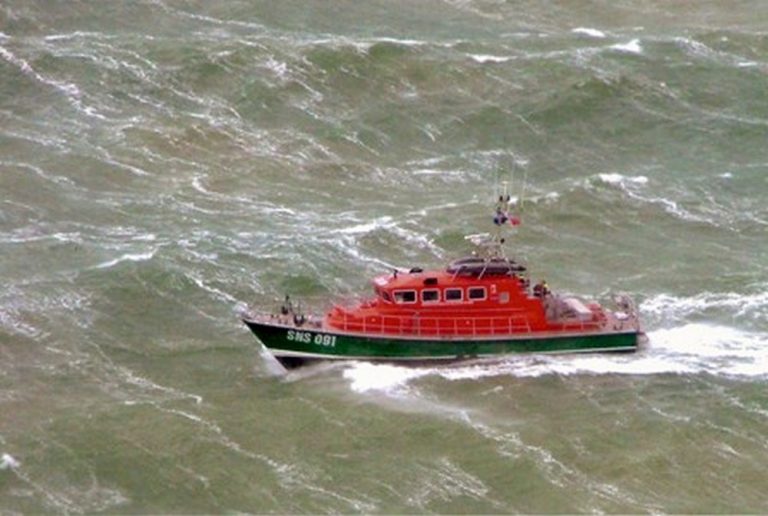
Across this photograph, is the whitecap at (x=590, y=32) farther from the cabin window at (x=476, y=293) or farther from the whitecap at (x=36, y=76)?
the cabin window at (x=476, y=293)

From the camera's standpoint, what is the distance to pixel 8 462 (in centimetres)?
8400

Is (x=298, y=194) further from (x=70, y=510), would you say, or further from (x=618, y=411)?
(x=70, y=510)

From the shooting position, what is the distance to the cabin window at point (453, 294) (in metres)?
95.1

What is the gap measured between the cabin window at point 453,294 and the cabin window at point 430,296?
0.39 metres

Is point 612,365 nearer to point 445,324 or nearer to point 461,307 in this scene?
point 461,307

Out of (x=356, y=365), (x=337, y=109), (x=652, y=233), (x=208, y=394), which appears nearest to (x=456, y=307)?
(x=356, y=365)

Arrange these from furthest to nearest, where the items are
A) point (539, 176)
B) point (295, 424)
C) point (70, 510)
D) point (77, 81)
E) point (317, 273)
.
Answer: point (77, 81), point (539, 176), point (317, 273), point (295, 424), point (70, 510)

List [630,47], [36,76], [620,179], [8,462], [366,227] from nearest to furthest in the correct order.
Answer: [8,462], [366,227], [620,179], [36,76], [630,47]

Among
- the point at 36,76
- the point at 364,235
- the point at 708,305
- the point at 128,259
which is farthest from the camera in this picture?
the point at 36,76

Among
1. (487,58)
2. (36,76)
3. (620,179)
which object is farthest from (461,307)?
(36,76)

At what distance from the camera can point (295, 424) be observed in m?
88.7

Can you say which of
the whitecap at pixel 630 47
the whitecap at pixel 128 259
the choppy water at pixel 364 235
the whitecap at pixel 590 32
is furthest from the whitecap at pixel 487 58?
the whitecap at pixel 128 259

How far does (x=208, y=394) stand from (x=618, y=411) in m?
16.5

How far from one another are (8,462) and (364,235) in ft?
94.0
